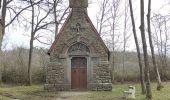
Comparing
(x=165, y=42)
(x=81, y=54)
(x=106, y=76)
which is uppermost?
(x=165, y=42)

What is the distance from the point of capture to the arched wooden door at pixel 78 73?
33281mm

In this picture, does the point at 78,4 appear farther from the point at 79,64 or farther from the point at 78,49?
the point at 79,64

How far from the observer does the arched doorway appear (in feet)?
109

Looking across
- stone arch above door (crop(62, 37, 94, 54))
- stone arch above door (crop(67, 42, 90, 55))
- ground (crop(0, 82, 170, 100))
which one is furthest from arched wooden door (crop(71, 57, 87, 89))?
ground (crop(0, 82, 170, 100))

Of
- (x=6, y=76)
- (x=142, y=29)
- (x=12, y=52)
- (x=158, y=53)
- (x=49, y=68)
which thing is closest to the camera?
(x=142, y=29)

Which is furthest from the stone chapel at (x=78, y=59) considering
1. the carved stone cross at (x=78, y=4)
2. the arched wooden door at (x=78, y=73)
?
the carved stone cross at (x=78, y=4)

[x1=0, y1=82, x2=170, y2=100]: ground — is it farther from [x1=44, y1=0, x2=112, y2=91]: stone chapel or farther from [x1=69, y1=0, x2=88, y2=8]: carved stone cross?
[x1=69, y1=0, x2=88, y2=8]: carved stone cross

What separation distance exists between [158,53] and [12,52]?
22.2 metres

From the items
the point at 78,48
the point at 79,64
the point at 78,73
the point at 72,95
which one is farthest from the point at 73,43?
the point at 72,95

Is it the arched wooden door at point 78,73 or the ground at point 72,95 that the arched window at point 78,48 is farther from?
the ground at point 72,95

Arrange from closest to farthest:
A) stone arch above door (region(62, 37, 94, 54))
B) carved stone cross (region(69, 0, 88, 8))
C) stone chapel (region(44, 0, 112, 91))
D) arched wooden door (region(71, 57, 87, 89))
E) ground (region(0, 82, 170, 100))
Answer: ground (region(0, 82, 170, 100)) → stone chapel (region(44, 0, 112, 91)) → stone arch above door (region(62, 37, 94, 54)) → arched wooden door (region(71, 57, 87, 89)) → carved stone cross (region(69, 0, 88, 8))

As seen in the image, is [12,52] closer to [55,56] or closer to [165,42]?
[55,56]


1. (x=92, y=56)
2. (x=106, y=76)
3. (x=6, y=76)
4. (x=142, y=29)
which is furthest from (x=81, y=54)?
(x=6, y=76)

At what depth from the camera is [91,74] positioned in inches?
1299
